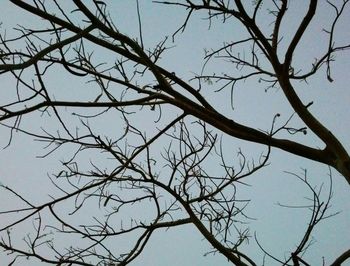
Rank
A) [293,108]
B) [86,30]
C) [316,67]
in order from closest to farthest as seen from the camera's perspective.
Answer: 1. [86,30]
2. [293,108]
3. [316,67]

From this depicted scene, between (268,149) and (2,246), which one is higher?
(2,246)

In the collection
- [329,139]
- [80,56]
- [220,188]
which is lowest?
[329,139]

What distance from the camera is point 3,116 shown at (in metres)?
2.43

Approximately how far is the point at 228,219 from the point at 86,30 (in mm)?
2128

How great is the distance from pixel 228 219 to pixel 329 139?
1.22 m

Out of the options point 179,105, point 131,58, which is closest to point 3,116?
point 131,58

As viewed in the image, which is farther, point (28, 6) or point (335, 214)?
point (335, 214)

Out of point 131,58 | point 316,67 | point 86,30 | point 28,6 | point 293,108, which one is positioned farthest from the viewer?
point 316,67

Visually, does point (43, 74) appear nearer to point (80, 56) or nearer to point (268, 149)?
point (80, 56)

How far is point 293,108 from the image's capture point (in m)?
3.02

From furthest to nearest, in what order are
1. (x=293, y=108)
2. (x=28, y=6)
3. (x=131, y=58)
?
(x=293, y=108) < (x=131, y=58) < (x=28, y=6)

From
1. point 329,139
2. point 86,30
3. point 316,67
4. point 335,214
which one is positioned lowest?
point 335,214

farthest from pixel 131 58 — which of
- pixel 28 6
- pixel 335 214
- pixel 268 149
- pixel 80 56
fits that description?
pixel 335 214

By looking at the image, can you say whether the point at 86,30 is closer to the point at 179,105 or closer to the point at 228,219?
the point at 179,105
